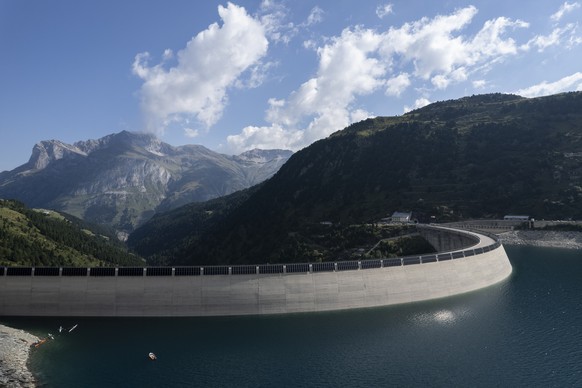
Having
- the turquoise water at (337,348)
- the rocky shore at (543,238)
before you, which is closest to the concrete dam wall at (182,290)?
the turquoise water at (337,348)

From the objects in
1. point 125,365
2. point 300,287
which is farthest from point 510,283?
point 125,365

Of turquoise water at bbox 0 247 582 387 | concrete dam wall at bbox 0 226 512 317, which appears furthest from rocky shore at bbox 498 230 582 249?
concrete dam wall at bbox 0 226 512 317

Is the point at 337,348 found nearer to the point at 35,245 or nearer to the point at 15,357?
the point at 15,357

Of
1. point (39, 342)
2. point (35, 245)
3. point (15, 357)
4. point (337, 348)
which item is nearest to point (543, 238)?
point (337, 348)


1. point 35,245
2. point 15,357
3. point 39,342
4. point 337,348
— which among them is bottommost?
point 337,348

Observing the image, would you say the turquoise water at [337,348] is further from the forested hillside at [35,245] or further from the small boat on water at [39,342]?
the forested hillside at [35,245]
